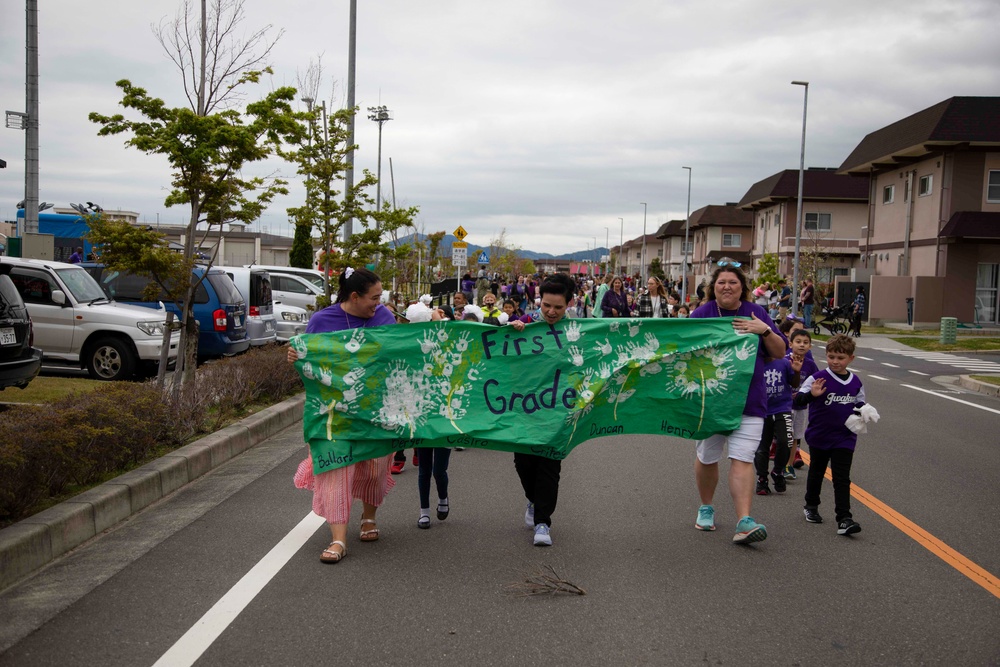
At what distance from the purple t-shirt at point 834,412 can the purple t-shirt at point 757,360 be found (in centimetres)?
58

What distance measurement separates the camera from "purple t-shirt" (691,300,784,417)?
6.23 meters

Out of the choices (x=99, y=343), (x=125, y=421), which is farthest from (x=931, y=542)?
(x=99, y=343)

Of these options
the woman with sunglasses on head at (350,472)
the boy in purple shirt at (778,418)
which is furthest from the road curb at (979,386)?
the woman with sunglasses on head at (350,472)

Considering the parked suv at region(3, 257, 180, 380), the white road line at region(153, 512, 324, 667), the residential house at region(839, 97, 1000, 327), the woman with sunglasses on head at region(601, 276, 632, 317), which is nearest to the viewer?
the white road line at region(153, 512, 324, 667)

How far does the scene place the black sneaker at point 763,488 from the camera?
7.82 metres

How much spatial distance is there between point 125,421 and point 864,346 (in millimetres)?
25853

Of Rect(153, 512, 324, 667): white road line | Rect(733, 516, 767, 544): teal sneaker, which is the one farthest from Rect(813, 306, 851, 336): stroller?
Rect(153, 512, 324, 667): white road line

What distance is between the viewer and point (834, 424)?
21.7ft

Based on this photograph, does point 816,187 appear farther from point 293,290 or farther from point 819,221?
point 293,290

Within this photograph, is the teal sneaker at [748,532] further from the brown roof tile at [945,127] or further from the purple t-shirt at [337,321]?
the brown roof tile at [945,127]

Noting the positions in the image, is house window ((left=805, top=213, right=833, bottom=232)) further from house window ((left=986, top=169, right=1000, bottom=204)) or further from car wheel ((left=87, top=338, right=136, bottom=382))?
car wheel ((left=87, top=338, right=136, bottom=382))

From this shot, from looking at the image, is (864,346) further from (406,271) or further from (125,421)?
(125,421)

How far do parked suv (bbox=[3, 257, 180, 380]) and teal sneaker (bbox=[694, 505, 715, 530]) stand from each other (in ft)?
31.5

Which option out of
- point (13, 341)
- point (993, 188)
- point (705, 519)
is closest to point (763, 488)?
point (705, 519)
